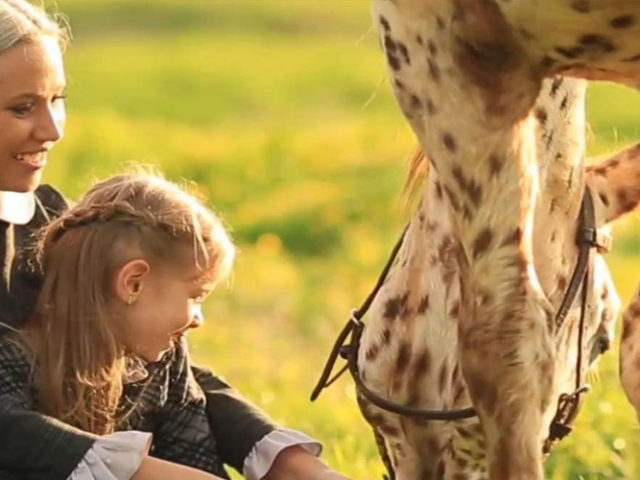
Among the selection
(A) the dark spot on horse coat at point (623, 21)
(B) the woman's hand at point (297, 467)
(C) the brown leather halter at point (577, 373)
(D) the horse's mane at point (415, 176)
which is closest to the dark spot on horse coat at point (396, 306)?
(C) the brown leather halter at point (577, 373)

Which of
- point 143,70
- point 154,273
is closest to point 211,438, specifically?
point 154,273

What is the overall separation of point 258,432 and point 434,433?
37 centimetres

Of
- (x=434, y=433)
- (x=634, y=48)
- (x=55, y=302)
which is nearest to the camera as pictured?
(x=634, y=48)

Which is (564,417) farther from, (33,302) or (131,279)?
(33,302)

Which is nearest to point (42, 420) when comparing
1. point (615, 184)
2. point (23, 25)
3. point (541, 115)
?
point (23, 25)

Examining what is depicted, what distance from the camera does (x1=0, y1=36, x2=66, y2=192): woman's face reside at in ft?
13.4

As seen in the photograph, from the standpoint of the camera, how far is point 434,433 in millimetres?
4285

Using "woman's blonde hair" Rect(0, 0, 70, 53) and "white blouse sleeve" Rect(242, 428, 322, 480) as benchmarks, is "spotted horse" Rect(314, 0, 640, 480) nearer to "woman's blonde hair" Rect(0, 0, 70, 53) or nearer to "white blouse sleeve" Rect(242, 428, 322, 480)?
"white blouse sleeve" Rect(242, 428, 322, 480)

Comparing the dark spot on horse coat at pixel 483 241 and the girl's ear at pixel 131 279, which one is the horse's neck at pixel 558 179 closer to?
the dark spot on horse coat at pixel 483 241

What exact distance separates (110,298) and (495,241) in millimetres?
841

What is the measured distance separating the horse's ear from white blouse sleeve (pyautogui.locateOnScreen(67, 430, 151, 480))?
1.16 metres

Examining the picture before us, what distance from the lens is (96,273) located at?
399 cm

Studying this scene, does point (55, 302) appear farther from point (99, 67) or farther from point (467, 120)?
point (99, 67)

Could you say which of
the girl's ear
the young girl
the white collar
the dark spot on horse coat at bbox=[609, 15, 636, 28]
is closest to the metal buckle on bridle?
the young girl
